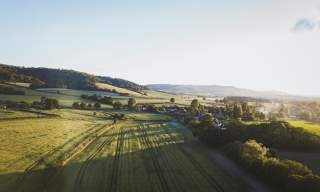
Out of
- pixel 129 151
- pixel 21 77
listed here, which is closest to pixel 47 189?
pixel 129 151

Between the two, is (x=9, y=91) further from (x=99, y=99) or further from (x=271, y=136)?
(x=271, y=136)

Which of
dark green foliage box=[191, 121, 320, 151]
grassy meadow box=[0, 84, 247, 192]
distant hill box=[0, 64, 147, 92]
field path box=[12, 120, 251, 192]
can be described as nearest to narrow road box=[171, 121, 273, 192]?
field path box=[12, 120, 251, 192]

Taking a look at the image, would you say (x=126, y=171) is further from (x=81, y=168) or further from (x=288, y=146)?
(x=288, y=146)

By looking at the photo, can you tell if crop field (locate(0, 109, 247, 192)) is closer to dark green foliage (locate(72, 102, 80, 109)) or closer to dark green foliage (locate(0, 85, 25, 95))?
dark green foliage (locate(72, 102, 80, 109))

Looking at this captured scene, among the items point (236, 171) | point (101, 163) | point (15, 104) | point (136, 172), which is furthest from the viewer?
point (15, 104)

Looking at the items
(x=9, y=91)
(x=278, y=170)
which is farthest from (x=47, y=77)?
(x=278, y=170)

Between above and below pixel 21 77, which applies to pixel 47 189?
below
